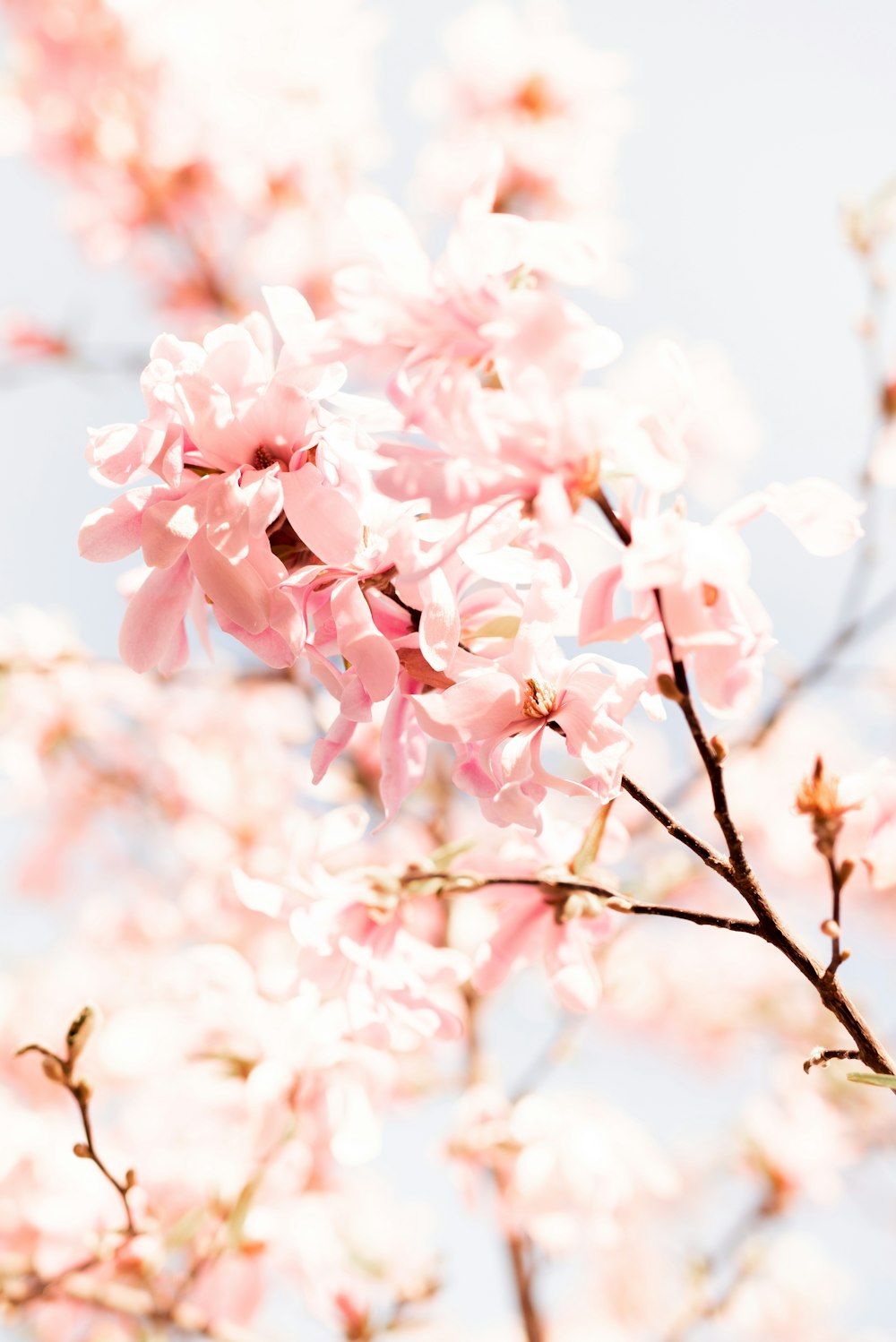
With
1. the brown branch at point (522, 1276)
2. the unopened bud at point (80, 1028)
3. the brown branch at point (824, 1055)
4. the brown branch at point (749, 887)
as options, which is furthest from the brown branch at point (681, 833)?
the brown branch at point (522, 1276)

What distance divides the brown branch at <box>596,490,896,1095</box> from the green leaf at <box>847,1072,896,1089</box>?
0.12 ft

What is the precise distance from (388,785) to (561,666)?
0.54 feet

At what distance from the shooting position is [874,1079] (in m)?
0.55

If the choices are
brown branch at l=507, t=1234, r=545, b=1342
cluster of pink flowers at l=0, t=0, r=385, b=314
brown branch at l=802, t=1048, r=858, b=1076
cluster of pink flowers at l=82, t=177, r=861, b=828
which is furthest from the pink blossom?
cluster of pink flowers at l=0, t=0, r=385, b=314

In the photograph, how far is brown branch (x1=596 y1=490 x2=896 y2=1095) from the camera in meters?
0.54

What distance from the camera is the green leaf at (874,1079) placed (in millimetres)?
539

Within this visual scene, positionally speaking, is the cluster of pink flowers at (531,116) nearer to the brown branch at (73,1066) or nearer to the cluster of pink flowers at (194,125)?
the cluster of pink flowers at (194,125)

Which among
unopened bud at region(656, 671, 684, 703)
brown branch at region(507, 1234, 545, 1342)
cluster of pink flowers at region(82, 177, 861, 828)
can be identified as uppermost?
cluster of pink flowers at region(82, 177, 861, 828)

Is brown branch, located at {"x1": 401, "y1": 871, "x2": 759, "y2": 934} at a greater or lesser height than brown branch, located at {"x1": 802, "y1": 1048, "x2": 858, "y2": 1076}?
greater

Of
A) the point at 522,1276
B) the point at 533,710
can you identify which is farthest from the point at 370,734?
the point at 533,710

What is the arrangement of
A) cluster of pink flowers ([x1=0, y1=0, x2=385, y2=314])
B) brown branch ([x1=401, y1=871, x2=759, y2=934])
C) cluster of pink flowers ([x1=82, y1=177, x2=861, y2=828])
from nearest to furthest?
cluster of pink flowers ([x1=82, y1=177, x2=861, y2=828]) < brown branch ([x1=401, y1=871, x2=759, y2=934]) < cluster of pink flowers ([x1=0, y1=0, x2=385, y2=314])

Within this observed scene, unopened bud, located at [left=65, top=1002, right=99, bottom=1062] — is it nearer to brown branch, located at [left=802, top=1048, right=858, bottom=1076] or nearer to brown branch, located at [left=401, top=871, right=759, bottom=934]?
brown branch, located at [left=401, top=871, right=759, bottom=934]

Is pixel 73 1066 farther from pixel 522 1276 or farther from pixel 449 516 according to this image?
pixel 522 1276

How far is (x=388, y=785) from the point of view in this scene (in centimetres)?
70
